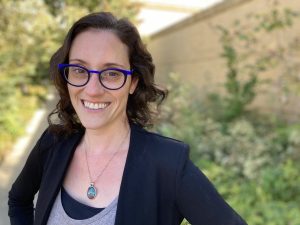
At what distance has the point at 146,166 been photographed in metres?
1.58

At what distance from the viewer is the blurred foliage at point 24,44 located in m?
8.18

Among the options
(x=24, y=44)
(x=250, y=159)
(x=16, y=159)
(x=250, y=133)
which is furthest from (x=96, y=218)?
(x=24, y=44)

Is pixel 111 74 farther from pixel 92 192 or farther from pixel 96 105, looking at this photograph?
pixel 92 192

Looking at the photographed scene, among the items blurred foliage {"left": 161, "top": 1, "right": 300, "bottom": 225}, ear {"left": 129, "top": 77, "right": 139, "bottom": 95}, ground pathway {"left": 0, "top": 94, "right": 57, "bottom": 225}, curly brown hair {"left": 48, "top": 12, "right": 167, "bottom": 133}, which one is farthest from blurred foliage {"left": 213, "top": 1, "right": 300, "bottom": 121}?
ear {"left": 129, "top": 77, "right": 139, "bottom": 95}

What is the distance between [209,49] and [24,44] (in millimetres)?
4211

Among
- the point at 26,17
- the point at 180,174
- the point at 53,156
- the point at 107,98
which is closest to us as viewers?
the point at 180,174

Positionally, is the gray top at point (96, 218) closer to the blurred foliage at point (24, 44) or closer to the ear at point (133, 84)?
the ear at point (133, 84)

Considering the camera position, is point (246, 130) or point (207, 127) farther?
point (207, 127)

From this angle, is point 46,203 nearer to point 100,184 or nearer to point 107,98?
point 100,184

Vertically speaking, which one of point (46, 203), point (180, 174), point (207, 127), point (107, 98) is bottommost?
point (207, 127)

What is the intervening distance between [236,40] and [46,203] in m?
6.06

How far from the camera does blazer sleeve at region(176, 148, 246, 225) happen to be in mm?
1483

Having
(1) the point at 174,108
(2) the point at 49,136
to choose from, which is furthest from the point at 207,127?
(2) the point at 49,136

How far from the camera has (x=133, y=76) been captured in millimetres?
1842
